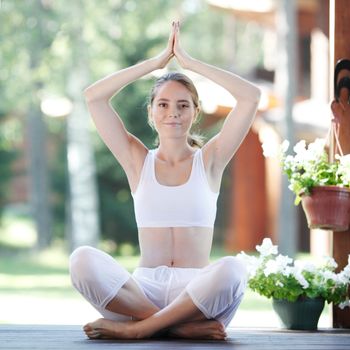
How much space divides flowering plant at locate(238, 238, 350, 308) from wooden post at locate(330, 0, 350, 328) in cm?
10

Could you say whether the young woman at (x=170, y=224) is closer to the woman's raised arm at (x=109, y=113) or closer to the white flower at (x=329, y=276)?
the woman's raised arm at (x=109, y=113)

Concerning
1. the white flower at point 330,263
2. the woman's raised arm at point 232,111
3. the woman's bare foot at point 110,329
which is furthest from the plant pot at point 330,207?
the woman's bare foot at point 110,329

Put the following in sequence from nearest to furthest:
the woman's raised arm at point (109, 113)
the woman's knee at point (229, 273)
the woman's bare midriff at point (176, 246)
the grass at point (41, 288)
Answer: the woman's knee at point (229, 273) < the woman's bare midriff at point (176, 246) < the woman's raised arm at point (109, 113) < the grass at point (41, 288)

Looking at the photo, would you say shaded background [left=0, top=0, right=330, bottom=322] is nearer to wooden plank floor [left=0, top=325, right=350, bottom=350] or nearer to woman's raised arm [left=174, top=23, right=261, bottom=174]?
wooden plank floor [left=0, top=325, right=350, bottom=350]

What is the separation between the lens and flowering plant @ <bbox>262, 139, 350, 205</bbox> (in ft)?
15.0

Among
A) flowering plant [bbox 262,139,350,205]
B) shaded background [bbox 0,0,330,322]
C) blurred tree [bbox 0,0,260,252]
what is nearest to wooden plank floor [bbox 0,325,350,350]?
flowering plant [bbox 262,139,350,205]

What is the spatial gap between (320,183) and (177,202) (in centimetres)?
68

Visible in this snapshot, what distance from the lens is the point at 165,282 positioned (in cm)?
418

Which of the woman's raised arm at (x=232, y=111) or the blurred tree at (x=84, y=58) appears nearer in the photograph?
the woman's raised arm at (x=232, y=111)

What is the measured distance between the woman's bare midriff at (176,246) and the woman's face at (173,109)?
1.27ft

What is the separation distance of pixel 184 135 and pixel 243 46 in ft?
94.2

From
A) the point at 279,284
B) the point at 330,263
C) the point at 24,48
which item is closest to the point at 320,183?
the point at 330,263

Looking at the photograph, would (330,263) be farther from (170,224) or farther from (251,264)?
(170,224)

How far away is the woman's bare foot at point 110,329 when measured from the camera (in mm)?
4062
